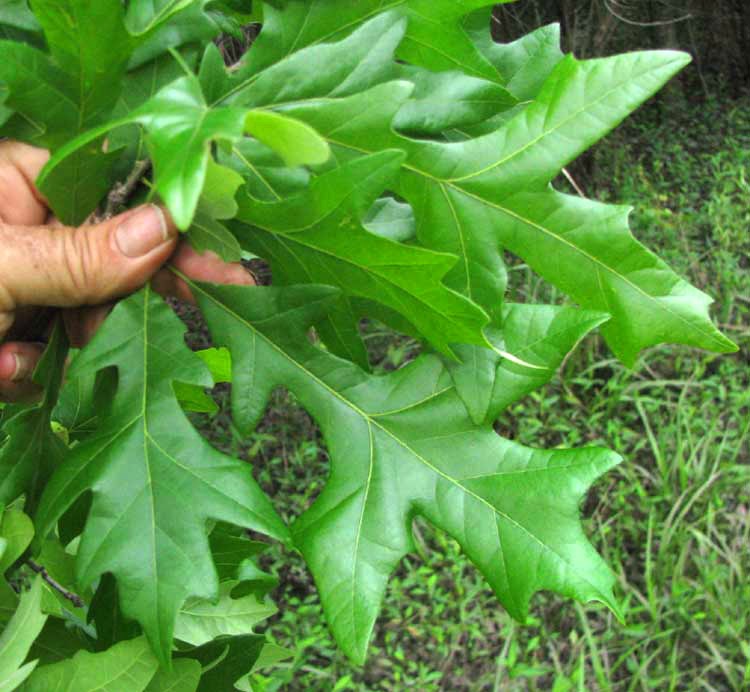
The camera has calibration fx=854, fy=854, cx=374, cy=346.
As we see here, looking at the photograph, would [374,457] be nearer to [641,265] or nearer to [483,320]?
[483,320]

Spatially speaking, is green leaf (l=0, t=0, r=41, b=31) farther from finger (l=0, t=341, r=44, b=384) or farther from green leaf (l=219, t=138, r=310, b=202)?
finger (l=0, t=341, r=44, b=384)

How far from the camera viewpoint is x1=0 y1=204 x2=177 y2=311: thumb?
0.84 meters

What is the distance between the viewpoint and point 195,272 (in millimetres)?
933

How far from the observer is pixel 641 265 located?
80 cm

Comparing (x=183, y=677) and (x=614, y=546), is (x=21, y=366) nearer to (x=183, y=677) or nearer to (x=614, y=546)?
(x=183, y=677)

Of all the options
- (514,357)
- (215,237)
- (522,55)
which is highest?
(522,55)

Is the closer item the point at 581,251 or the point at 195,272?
the point at 581,251

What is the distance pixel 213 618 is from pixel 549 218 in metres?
0.71

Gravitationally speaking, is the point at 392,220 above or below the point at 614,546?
above

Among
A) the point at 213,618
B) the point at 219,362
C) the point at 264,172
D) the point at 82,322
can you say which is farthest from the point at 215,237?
the point at 213,618

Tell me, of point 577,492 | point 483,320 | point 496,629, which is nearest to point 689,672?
point 496,629

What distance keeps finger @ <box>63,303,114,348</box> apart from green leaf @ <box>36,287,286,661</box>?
0.43ft

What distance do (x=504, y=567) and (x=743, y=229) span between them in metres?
Answer: 4.01

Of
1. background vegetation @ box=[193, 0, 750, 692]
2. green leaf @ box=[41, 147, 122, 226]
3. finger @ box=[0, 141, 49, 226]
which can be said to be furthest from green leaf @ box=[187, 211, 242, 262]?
background vegetation @ box=[193, 0, 750, 692]
